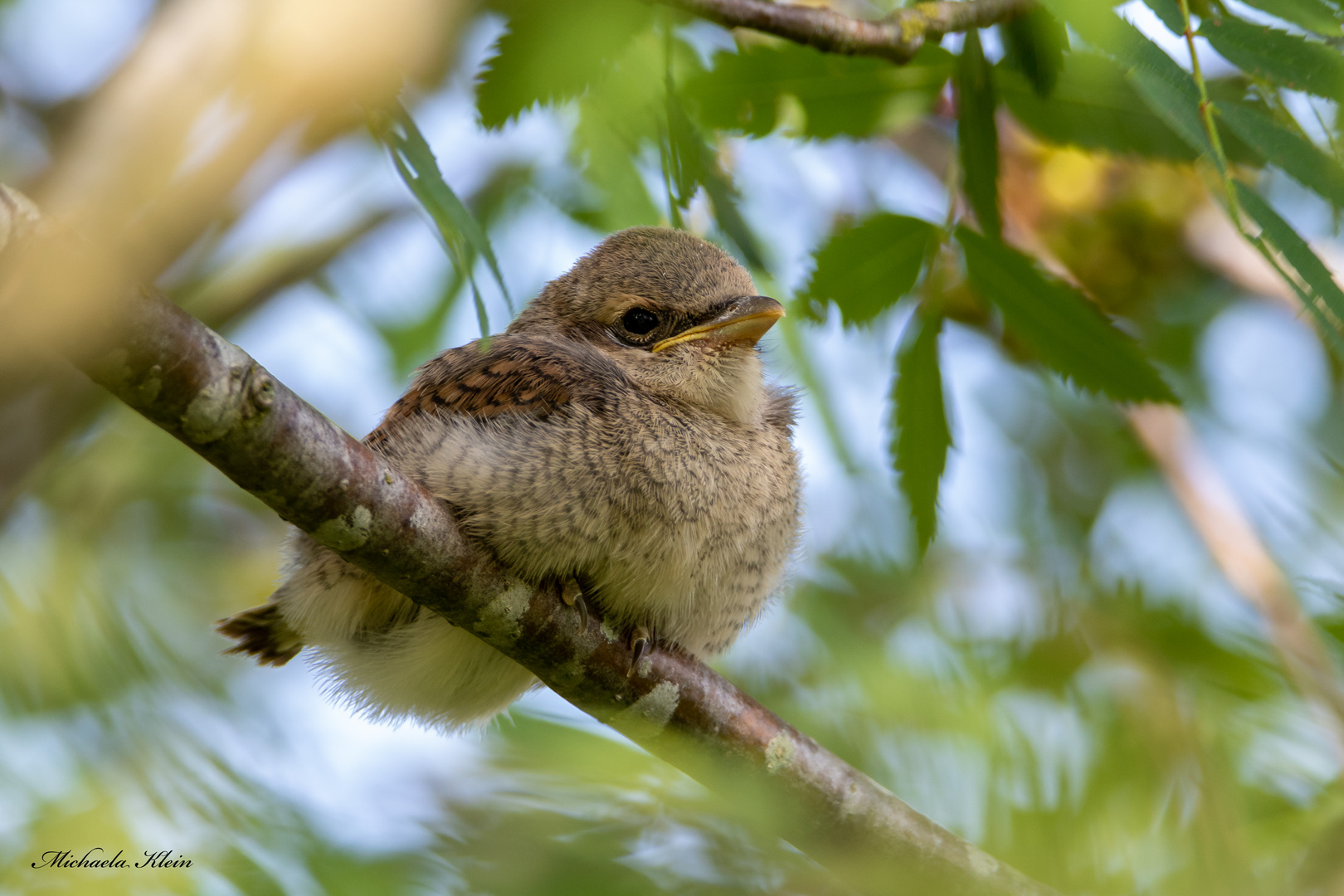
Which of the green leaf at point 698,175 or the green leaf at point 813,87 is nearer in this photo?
the green leaf at point 698,175

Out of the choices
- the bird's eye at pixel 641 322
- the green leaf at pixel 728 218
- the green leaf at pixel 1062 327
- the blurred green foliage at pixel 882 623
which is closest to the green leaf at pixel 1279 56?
the blurred green foliage at pixel 882 623

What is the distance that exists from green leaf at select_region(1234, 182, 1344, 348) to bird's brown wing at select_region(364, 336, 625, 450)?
4.72ft

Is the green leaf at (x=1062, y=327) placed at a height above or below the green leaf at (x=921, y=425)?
above

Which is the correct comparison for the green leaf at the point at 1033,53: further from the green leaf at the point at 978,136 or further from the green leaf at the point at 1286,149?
the green leaf at the point at 1286,149

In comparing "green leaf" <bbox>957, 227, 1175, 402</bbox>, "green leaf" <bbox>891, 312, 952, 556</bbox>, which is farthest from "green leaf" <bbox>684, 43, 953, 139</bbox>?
"green leaf" <bbox>891, 312, 952, 556</bbox>

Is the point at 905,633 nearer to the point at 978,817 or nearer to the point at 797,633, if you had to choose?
the point at 978,817

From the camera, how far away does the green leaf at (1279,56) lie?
1.86 metres

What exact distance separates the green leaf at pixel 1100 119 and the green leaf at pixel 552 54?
43.5 inches

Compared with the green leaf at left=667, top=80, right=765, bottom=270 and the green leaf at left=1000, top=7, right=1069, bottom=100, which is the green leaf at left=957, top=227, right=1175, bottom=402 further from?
the green leaf at left=667, top=80, right=765, bottom=270

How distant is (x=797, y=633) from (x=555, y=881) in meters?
2.00

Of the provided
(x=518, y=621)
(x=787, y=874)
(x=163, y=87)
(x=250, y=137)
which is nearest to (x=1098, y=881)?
(x=787, y=874)

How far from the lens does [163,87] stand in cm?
327

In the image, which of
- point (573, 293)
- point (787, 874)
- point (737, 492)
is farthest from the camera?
point (573, 293)

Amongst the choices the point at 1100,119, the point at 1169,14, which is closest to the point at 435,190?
the point at 1169,14
